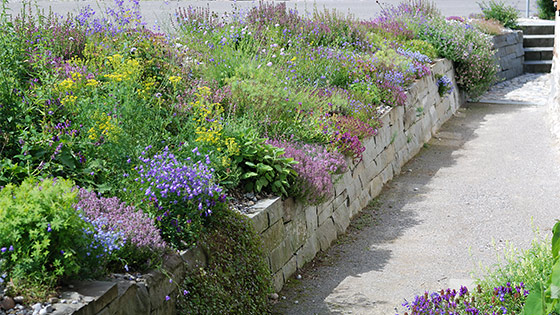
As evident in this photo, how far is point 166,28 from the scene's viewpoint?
313 inches

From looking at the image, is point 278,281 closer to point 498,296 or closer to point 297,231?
point 297,231

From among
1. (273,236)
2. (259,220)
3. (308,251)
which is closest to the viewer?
(259,220)

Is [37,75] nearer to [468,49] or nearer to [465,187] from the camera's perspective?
[465,187]

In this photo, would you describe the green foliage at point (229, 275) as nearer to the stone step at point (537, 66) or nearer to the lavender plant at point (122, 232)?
the lavender plant at point (122, 232)

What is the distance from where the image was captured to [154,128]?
5.00 metres

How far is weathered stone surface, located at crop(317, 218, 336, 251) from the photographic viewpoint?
6.08 m

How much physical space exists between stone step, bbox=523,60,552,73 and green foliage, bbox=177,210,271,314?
1231cm

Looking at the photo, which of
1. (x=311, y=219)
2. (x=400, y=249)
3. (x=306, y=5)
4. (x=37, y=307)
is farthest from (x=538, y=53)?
(x=37, y=307)

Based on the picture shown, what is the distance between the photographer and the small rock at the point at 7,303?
300 centimetres

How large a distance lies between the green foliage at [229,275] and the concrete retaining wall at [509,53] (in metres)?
10.6

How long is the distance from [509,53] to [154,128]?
11.6 metres

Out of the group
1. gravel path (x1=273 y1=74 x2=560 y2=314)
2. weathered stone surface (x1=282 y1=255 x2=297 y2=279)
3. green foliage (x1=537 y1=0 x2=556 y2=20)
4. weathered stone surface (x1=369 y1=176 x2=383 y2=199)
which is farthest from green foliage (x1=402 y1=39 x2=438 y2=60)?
green foliage (x1=537 y1=0 x2=556 y2=20)

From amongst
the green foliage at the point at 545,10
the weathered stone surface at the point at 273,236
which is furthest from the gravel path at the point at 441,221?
the green foliage at the point at 545,10

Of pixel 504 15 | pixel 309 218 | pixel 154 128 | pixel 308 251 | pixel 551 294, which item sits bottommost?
pixel 308 251
